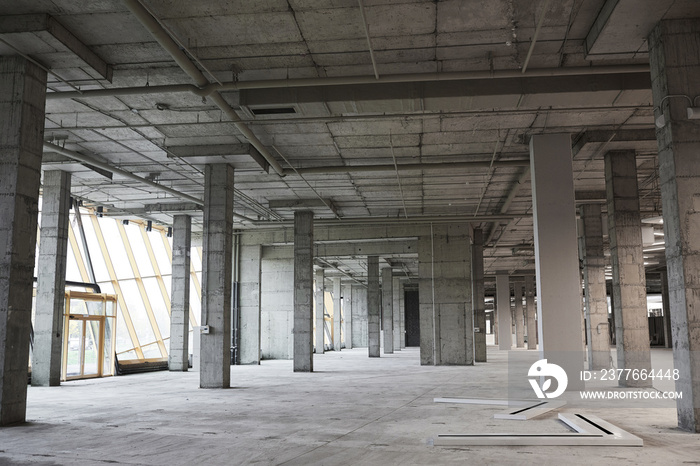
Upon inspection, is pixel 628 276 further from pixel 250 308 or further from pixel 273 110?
pixel 250 308

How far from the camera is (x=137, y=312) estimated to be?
3228cm

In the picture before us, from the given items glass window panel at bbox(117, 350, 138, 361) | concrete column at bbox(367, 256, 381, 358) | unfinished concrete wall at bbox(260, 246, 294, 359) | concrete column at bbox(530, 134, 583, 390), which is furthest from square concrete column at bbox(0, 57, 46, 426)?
concrete column at bbox(367, 256, 381, 358)

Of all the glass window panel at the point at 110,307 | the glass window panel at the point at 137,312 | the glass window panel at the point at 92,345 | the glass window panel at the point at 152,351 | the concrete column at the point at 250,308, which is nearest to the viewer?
the glass window panel at the point at 92,345

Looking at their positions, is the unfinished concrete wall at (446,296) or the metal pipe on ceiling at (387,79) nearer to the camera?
the metal pipe on ceiling at (387,79)

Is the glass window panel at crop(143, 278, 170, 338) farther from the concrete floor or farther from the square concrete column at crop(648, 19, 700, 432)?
the square concrete column at crop(648, 19, 700, 432)

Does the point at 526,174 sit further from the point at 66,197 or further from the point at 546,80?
the point at 66,197

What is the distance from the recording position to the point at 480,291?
119ft

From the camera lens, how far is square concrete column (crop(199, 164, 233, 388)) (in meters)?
20.6

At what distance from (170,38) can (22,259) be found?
543 cm

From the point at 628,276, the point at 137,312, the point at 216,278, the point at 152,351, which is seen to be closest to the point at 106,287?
the point at 137,312

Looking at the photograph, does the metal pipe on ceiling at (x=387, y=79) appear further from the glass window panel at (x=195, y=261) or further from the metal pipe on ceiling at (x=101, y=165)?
the glass window panel at (x=195, y=261)

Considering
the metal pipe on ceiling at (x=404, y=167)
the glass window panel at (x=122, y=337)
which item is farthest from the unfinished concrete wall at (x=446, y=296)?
the glass window panel at (x=122, y=337)

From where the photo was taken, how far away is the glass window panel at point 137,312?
3158cm

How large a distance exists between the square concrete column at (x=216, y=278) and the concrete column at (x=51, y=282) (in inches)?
214
